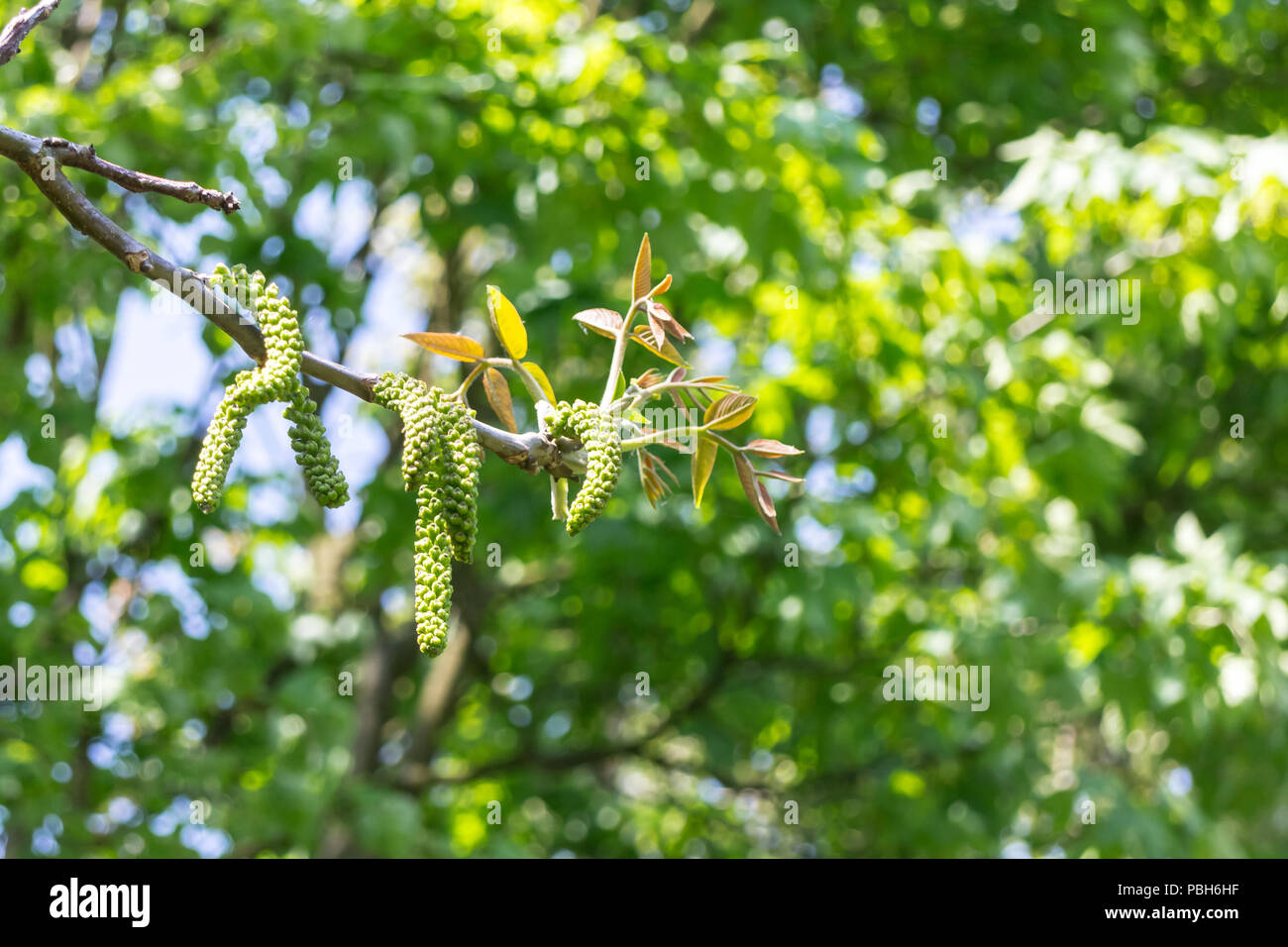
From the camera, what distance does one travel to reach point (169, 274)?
1381 mm

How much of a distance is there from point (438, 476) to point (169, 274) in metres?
0.35

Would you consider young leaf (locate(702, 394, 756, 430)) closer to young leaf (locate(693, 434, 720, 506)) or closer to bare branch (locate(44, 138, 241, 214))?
young leaf (locate(693, 434, 720, 506))

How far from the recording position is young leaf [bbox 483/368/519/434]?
164 centimetres

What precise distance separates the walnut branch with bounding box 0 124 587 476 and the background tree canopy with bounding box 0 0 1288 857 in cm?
295

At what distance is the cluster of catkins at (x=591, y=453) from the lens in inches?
55.6

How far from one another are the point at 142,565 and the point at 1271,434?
5.81m

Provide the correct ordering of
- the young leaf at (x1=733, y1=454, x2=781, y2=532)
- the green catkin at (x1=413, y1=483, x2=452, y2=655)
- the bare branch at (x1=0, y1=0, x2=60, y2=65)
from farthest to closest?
the young leaf at (x1=733, y1=454, x2=781, y2=532) < the bare branch at (x1=0, y1=0, x2=60, y2=65) < the green catkin at (x1=413, y1=483, x2=452, y2=655)

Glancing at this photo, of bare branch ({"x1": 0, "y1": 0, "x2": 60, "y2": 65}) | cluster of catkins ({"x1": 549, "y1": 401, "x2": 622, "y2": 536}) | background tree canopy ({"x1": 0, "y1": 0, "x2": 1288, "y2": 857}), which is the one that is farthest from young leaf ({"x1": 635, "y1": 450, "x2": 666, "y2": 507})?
background tree canopy ({"x1": 0, "y1": 0, "x2": 1288, "y2": 857})

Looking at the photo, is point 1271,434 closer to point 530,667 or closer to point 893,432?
point 893,432

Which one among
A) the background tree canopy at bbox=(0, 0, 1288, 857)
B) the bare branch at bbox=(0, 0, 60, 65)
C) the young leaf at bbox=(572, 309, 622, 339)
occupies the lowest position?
the background tree canopy at bbox=(0, 0, 1288, 857)

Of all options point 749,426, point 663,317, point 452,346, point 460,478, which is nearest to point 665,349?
point 663,317

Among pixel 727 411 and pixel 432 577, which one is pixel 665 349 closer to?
pixel 727 411

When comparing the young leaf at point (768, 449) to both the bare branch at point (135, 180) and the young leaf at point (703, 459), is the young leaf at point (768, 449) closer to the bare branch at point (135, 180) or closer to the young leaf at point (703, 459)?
the young leaf at point (703, 459)
